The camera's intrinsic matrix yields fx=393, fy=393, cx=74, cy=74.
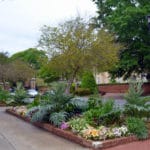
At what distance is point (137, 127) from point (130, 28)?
25192 mm

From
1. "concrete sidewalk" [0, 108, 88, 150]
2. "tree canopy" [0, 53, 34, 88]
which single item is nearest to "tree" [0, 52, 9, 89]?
"tree canopy" [0, 53, 34, 88]

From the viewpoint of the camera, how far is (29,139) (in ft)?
38.5

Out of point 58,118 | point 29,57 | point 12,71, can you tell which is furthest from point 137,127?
point 29,57

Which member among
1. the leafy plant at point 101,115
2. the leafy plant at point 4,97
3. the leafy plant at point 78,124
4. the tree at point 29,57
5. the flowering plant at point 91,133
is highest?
the tree at point 29,57

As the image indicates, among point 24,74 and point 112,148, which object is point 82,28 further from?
point 24,74

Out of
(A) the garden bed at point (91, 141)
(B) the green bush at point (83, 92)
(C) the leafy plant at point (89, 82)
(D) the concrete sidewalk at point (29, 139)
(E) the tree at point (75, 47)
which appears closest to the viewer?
(A) the garden bed at point (91, 141)

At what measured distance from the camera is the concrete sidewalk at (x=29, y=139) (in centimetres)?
1052

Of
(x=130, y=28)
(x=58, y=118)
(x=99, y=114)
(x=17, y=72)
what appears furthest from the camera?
(x=17, y=72)

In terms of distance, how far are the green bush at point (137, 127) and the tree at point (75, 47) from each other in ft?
44.7

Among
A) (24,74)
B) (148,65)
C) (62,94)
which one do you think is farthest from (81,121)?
(24,74)

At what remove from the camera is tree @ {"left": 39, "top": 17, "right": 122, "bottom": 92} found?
2572cm

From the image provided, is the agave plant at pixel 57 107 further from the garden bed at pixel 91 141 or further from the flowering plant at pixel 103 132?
the flowering plant at pixel 103 132

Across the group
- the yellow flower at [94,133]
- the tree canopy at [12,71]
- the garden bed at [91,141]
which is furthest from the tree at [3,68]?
the yellow flower at [94,133]

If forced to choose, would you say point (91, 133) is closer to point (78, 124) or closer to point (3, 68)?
point (78, 124)
